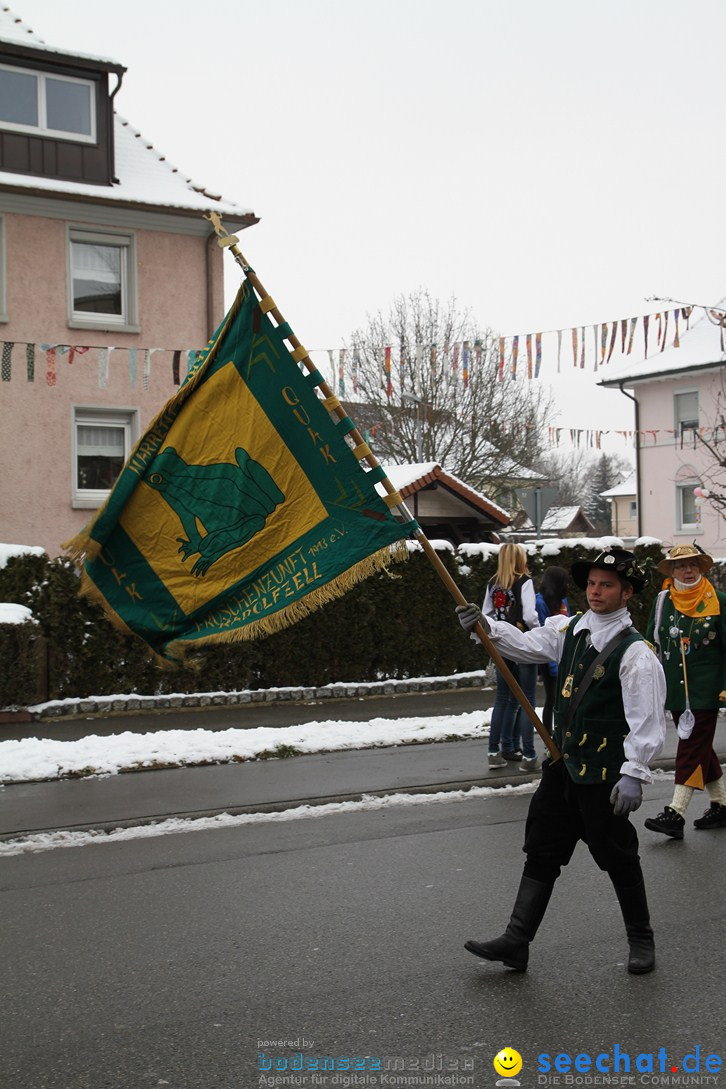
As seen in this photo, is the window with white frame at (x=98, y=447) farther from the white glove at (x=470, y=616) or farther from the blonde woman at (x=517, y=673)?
the white glove at (x=470, y=616)

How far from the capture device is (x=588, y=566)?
5078 mm

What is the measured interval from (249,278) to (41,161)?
18367mm

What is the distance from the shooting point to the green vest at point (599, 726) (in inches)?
191

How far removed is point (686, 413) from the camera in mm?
44312

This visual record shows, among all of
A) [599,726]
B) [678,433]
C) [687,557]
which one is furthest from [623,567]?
[678,433]

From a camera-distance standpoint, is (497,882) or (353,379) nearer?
(497,882)

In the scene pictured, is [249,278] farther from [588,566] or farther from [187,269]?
[187,269]

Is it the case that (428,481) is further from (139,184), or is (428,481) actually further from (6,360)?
(6,360)

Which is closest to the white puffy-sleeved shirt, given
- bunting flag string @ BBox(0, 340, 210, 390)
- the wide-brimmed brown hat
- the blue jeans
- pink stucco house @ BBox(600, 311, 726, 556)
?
the wide-brimmed brown hat

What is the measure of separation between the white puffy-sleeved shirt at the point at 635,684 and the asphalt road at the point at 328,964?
0.95 meters

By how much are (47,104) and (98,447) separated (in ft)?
21.9

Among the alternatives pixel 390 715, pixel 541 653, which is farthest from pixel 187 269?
pixel 541 653

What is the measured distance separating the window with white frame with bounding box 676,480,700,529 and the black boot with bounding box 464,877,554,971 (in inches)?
1617

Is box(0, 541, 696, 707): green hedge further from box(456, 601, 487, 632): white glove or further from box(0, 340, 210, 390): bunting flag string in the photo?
box(456, 601, 487, 632): white glove
